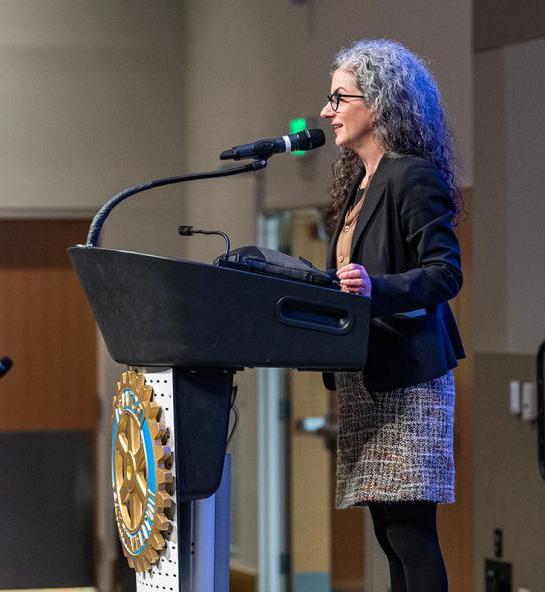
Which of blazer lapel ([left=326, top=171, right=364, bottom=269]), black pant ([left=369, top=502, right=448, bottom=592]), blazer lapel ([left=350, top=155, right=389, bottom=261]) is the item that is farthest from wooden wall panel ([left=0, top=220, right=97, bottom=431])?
black pant ([left=369, top=502, right=448, bottom=592])

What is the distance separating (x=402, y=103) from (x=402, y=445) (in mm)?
578

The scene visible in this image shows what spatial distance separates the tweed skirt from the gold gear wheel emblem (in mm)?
348

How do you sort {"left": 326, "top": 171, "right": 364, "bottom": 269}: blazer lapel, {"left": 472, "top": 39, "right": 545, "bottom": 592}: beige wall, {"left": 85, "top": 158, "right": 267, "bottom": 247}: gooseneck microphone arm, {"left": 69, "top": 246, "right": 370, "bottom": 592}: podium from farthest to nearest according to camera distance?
{"left": 472, "top": 39, "right": 545, "bottom": 592}: beige wall, {"left": 326, "top": 171, "right": 364, "bottom": 269}: blazer lapel, {"left": 85, "top": 158, "right": 267, "bottom": 247}: gooseneck microphone arm, {"left": 69, "top": 246, "right": 370, "bottom": 592}: podium

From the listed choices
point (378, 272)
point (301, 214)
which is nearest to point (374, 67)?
point (378, 272)

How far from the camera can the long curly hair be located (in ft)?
6.15

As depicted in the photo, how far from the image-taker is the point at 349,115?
190cm

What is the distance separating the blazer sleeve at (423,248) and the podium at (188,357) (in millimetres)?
66

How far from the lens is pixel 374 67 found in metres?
1.89

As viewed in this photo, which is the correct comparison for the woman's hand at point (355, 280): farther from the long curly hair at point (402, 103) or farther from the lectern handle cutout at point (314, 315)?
the long curly hair at point (402, 103)

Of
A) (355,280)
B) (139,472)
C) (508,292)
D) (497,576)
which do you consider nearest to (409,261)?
(355,280)

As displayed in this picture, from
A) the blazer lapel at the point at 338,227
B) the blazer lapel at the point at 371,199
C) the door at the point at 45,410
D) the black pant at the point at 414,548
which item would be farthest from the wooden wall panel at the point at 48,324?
the black pant at the point at 414,548

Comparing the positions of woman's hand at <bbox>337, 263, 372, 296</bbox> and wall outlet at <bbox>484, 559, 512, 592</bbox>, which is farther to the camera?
wall outlet at <bbox>484, 559, 512, 592</bbox>

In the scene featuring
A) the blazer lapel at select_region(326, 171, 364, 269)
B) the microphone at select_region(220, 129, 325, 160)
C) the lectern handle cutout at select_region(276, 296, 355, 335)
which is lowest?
the lectern handle cutout at select_region(276, 296, 355, 335)

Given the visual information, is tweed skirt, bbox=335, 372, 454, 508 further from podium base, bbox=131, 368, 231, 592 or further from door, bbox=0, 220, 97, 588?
door, bbox=0, 220, 97, 588
